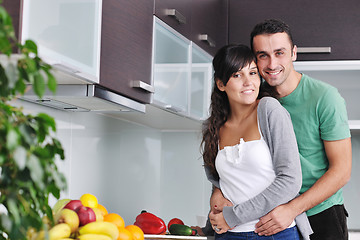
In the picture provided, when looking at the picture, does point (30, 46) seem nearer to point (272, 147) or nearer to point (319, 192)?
point (272, 147)

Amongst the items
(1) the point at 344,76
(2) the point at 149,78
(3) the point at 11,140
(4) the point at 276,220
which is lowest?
(4) the point at 276,220

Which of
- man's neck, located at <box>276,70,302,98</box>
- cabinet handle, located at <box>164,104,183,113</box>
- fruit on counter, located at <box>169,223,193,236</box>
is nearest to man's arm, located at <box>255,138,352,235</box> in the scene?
man's neck, located at <box>276,70,302,98</box>

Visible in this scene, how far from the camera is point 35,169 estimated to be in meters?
0.65

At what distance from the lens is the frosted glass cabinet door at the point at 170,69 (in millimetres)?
2154

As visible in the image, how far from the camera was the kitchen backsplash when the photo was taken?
2.24m

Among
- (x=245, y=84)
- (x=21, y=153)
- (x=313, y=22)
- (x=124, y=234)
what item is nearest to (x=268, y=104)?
(x=245, y=84)

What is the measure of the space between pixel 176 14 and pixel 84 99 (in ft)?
2.36

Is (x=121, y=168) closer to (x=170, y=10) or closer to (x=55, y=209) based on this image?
(x=170, y=10)

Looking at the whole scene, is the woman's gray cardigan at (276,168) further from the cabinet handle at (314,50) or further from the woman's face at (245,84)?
the cabinet handle at (314,50)

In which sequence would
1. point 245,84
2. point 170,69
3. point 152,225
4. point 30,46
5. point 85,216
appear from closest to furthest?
point 30,46 → point 85,216 → point 245,84 → point 152,225 → point 170,69

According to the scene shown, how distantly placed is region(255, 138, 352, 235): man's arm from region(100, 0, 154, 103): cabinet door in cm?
62

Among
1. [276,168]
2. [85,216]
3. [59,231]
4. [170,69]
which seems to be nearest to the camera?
[59,231]

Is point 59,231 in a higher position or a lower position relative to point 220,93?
lower

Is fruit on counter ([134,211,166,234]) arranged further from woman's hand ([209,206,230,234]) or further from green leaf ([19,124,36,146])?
green leaf ([19,124,36,146])
